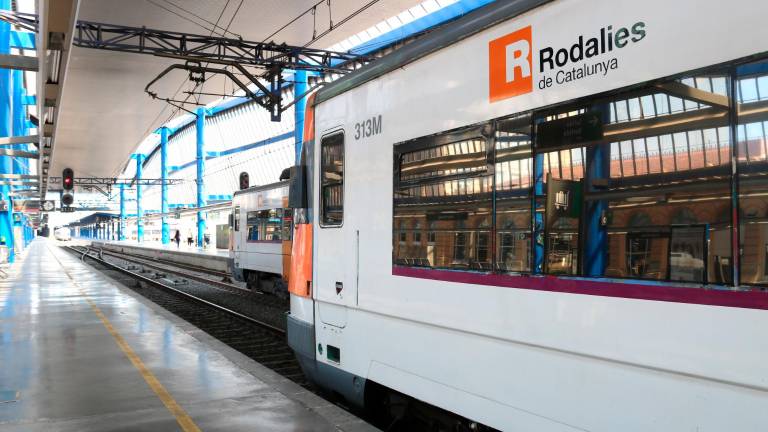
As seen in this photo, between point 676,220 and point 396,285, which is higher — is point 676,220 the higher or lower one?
the higher one

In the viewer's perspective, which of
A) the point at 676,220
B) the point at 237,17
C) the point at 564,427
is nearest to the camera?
the point at 676,220

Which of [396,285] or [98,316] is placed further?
[98,316]

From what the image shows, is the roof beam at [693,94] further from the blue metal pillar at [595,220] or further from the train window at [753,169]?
the blue metal pillar at [595,220]

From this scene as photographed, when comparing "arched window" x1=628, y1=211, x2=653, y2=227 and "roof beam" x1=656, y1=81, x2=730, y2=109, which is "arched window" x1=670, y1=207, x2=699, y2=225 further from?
"roof beam" x1=656, y1=81, x2=730, y2=109

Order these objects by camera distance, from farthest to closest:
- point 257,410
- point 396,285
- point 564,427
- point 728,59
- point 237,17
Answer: point 237,17, point 257,410, point 396,285, point 564,427, point 728,59

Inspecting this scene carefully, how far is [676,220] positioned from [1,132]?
2846 cm

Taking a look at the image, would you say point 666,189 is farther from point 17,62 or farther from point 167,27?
point 167,27

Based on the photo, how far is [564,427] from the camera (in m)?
3.40

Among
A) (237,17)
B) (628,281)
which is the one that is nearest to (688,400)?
(628,281)

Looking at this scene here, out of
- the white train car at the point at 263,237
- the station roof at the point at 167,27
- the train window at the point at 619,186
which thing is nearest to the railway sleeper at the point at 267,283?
the white train car at the point at 263,237

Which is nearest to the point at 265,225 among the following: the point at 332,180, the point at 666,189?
the point at 332,180

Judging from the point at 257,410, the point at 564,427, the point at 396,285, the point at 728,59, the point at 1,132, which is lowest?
the point at 257,410

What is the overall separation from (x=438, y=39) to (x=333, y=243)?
2165mm

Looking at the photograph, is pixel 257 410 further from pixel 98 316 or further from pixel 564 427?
pixel 98 316
